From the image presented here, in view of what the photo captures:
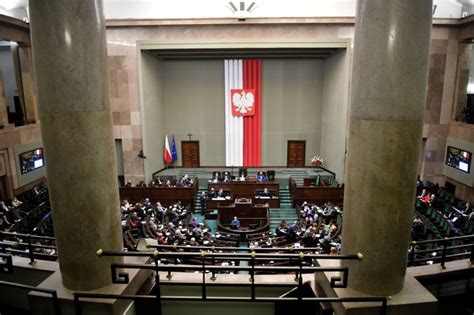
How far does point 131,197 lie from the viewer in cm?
1730

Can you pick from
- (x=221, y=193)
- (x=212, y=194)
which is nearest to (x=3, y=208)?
(x=212, y=194)

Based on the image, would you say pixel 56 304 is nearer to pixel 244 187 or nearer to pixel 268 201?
pixel 268 201

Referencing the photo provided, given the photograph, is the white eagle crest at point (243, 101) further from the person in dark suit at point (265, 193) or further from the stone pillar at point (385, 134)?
the stone pillar at point (385, 134)

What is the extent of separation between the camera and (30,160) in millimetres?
16781

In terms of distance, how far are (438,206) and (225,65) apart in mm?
13891

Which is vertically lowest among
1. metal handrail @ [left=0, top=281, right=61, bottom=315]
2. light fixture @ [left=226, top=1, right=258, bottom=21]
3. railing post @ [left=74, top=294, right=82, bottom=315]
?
railing post @ [left=74, top=294, right=82, bottom=315]

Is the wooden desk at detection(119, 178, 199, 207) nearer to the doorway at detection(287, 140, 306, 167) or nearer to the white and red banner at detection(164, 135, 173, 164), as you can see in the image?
the white and red banner at detection(164, 135, 173, 164)

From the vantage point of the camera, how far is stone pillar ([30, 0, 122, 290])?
3744 mm

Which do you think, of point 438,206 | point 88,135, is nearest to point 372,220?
point 88,135

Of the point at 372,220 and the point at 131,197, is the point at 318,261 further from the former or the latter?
the point at 131,197

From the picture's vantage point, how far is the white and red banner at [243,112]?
69.8 ft

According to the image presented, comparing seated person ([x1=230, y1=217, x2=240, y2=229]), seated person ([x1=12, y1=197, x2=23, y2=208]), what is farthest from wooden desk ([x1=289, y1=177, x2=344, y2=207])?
seated person ([x1=12, y1=197, x2=23, y2=208])

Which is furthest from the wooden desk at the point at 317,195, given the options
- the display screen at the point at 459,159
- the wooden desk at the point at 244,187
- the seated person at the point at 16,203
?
the seated person at the point at 16,203

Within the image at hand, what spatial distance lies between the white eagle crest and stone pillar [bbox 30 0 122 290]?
698 inches
